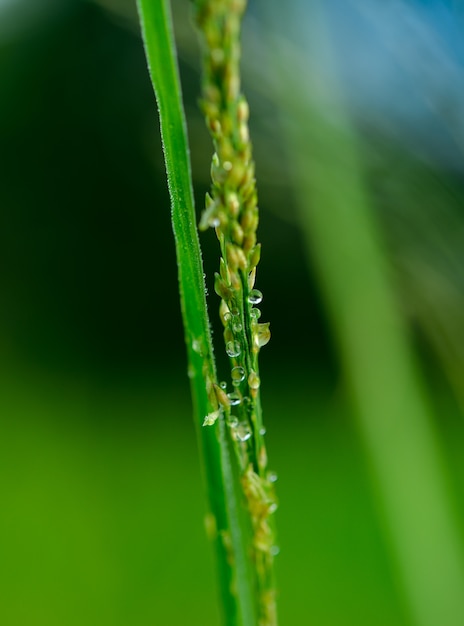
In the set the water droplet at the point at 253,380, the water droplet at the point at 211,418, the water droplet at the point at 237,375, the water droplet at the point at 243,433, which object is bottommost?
the water droplet at the point at 243,433

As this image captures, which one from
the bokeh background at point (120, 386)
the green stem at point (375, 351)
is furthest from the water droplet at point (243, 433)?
the bokeh background at point (120, 386)

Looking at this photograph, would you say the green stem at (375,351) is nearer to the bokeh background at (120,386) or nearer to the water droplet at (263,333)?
the bokeh background at (120,386)

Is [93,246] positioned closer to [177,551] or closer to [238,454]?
[177,551]

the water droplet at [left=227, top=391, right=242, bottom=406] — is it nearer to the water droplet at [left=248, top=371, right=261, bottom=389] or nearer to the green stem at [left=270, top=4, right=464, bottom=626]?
the water droplet at [left=248, top=371, right=261, bottom=389]

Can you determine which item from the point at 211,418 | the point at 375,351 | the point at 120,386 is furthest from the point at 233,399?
the point at 120,386

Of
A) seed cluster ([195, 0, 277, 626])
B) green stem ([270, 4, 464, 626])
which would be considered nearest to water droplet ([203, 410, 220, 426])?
seed cluster ([195, 0, 277, 626])

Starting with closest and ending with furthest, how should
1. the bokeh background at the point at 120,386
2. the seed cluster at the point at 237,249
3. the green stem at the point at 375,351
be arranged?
the seed cluster at the point at 237,249
the green stem at the point at 375,351
the bokeh background at the point at 120,386

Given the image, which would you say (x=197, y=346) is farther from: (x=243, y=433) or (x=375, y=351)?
(x=375, y=351)
